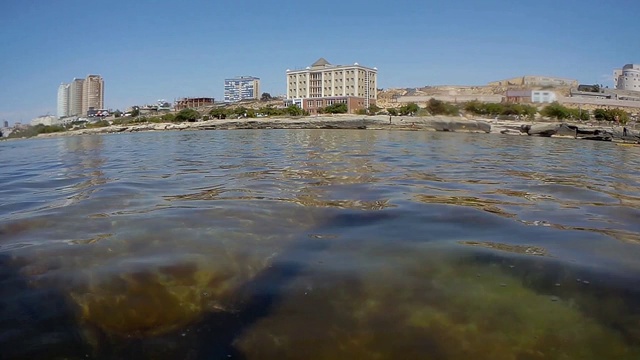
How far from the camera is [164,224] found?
3793 millimetres

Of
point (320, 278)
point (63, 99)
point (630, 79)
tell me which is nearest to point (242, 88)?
point (63, 99)

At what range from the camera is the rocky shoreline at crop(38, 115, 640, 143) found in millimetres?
30775

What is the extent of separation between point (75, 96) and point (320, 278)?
202 m

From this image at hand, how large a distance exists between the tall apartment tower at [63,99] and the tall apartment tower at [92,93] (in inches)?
→ 296

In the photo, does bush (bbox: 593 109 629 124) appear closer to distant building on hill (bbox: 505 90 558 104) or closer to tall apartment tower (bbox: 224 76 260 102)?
distant building on hill (bbox: 505 90 558 104)

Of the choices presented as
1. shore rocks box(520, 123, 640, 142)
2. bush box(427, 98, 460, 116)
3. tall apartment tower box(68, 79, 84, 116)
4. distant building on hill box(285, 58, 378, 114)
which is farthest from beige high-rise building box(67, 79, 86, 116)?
shore rocks box(520, 123, 640, 142)

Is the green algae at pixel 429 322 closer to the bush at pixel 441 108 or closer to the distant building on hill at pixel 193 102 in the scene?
the bush at pixel 441 108

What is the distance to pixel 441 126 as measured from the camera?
42125mm

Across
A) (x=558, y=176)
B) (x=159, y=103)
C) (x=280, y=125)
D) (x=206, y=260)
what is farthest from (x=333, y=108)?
(x=159, y=103)

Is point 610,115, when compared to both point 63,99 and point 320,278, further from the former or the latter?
point 63,99

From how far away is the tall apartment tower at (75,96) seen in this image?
175 m

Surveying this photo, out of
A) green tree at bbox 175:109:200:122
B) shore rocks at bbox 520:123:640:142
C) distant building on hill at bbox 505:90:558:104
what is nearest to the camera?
shore rocks at bbox 520:123:640:142

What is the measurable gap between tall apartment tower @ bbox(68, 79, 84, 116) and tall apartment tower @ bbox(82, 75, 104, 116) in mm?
1458

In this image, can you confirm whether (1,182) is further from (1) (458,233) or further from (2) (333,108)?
(2) (333,108)
